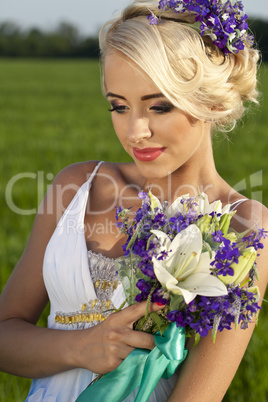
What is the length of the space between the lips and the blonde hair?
196 mm

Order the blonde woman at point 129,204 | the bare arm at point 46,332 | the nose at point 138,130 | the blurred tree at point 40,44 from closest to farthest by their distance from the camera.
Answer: the bare arm at point 46,332 → the blonde woman at point 129,204 → the nose at point 138,130 → the blurred tree at point 40,44

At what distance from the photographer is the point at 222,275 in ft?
6.05

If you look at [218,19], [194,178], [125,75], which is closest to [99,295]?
[194,178]

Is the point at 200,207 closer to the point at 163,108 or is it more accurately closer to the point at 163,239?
the point at 163,239

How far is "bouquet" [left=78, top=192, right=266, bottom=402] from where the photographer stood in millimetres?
1839

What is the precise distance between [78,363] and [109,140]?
13.2 meters

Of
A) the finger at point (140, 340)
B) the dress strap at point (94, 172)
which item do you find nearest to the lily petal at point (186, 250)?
the finger at point (140, 340)

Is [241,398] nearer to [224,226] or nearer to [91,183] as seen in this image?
[91,183]

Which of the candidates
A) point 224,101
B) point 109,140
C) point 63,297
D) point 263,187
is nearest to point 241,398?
point 63,297

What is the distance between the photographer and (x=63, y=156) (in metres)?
12.6

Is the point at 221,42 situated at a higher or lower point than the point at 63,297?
higher

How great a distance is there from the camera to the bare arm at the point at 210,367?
2227 mm

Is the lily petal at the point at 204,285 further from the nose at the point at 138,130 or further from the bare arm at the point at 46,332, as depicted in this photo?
the nose at the point at 138,130

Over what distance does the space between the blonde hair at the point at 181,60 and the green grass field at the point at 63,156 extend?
26cm
